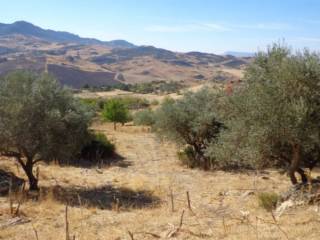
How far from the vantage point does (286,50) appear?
48.1 feet

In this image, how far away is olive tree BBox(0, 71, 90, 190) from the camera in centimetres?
1669

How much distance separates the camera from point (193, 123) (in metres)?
24.6

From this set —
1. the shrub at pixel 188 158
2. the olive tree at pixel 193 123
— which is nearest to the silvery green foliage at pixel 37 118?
the olive tree at pixel 193 123

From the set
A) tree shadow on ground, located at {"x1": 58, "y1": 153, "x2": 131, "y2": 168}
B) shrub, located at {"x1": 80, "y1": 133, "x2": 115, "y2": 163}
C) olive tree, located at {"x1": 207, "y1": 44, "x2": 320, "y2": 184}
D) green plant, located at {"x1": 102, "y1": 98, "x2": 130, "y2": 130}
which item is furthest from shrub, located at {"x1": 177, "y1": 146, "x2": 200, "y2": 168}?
green plant, located at {"x1": 102, "y1": 98, "x2": 130, "y2": 130}

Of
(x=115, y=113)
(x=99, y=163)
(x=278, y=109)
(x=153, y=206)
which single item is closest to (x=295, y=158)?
(x=278, y=109)

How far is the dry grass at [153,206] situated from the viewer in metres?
10.6

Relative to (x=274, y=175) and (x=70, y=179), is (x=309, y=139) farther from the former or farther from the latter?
(x=70, y=179)

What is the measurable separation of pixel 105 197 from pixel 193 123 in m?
8.65

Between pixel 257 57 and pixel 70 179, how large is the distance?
10434 mm

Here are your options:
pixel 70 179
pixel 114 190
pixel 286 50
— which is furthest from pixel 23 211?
pixel 286 50

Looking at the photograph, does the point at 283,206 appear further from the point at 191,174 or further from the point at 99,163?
the point at 99,163

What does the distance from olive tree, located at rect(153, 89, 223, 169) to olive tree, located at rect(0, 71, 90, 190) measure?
8.14 meters

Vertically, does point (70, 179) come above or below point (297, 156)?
below

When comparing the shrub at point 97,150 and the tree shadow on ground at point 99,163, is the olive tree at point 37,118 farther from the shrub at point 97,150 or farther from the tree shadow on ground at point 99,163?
the shrub at point 97,150
